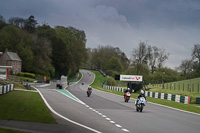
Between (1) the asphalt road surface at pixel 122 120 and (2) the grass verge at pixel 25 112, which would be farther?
(2) the grass verge at pixel 25 112

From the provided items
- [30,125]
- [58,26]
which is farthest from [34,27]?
[30,125]

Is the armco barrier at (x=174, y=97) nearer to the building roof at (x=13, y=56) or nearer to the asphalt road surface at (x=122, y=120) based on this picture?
the asphalt road surface at (x=122, y=120)

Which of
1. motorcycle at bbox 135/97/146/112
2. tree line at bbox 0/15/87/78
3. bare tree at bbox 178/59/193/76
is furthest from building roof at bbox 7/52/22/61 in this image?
motorcycle at bbox 135/97/146/112

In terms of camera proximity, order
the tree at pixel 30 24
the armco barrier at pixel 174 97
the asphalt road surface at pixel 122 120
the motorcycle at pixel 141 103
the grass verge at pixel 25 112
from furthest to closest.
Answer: the tree at pixel 30 24 < the armco barrier at pixel 174 97 < the motorcycle at pixel 141 103 < the grass verge at pixel 25 112 < the asphalt road surface at pixel 122 120

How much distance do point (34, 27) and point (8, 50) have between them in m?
32.5

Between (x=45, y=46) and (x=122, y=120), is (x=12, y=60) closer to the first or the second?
(x=45, y=46)

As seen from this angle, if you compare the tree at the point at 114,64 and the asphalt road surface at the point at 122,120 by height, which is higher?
the tree at the point at 114,64

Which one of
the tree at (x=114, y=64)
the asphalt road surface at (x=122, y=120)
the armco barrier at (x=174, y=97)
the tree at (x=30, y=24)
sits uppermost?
the tree at (x=30, y=24)

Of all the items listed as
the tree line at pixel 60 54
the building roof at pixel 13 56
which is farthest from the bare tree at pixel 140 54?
the building roof at pixel 13 56

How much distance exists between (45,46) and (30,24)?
28538 millimetres

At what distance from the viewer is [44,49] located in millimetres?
110688

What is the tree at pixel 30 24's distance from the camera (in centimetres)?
13370

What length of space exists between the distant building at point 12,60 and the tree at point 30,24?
3070 cm

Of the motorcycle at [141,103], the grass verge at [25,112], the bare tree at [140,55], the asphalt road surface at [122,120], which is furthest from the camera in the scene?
the bare tree at [140,55]
